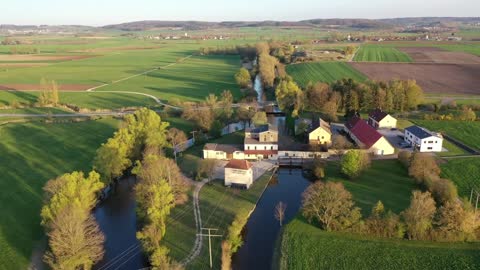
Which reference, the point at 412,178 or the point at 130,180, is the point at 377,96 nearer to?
the point at 412,178

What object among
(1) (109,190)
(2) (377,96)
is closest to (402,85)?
(2) (377,96)

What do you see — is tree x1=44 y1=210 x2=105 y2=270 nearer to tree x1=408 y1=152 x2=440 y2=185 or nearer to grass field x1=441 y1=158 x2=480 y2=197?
tree x1=408 y1=152 x2=440 y2=185

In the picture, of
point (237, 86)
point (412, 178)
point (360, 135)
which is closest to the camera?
point (412, 178)

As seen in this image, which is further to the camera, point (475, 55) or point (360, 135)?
point (475, 55)

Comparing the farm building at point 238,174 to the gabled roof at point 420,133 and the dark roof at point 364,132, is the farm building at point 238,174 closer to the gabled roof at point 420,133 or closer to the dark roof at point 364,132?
the dark roof at point 364,132

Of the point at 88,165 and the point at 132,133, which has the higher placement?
the point at 132,133

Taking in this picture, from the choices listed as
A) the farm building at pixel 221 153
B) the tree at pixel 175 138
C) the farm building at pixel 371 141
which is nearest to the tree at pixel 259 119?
the farm building at pixel 221 153

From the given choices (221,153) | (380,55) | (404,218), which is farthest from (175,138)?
(380,55)

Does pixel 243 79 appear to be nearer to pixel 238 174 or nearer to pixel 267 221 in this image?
pixel 238 174
